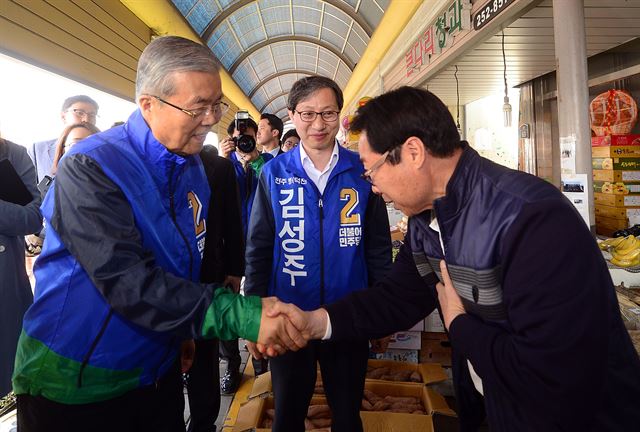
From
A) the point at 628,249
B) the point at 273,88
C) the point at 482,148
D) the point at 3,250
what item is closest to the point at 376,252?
the point at 3,250

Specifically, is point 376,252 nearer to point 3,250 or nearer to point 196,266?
point 196,266

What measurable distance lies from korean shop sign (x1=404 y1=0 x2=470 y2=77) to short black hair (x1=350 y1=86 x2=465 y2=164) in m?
3.87

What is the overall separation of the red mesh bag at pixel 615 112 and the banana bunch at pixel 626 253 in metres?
2.98

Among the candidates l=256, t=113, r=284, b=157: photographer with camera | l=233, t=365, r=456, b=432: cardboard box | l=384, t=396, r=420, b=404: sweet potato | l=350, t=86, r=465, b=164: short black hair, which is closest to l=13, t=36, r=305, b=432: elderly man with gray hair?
l=350, t=86, r=465, b=164: short black hair

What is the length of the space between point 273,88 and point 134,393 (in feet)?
61.9

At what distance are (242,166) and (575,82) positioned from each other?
103 inches

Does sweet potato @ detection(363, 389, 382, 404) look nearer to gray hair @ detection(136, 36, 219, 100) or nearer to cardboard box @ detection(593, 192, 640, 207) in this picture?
gray hair @ detection(136, 36, 219, 100)

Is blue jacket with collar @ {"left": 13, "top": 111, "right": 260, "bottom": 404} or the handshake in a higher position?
blue jacket with collar @ {"left": 13, "top": 111, "right": 260, "bottom": 404}

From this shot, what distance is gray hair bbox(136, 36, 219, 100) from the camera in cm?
128

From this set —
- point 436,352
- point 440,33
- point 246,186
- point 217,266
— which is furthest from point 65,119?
point 440,33

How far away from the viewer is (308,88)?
2.05 m

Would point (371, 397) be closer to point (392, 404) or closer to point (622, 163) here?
point (392, 404)

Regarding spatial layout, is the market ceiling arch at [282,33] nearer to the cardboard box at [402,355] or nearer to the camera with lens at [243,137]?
the camera with lens at [243,137]

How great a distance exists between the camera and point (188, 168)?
1520mm
